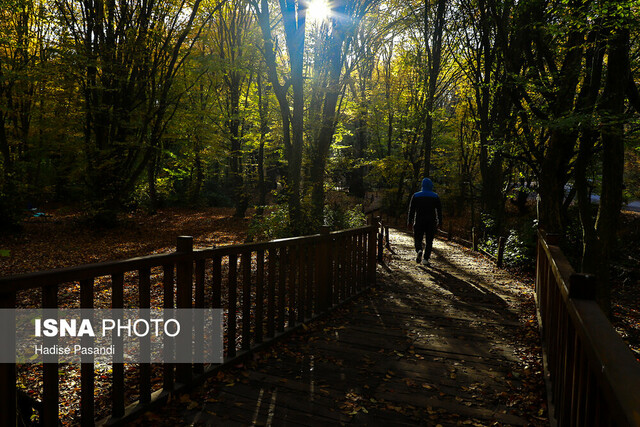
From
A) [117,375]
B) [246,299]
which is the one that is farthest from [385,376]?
[117,375]

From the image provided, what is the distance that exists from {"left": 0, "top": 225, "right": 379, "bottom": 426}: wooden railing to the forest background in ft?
11.4

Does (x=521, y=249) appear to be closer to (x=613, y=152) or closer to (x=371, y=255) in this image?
(x=613, y=152)

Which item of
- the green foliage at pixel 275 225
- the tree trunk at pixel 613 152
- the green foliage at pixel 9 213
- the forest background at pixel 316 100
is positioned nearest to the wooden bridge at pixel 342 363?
the tree trunk at pixel 613 152

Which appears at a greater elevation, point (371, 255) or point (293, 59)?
point (293, 59)

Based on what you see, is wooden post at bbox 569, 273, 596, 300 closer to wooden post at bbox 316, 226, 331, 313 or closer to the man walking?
wooden post at bbox 316, 226, 331, 313

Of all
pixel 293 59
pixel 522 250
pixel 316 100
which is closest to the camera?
pixel 293 59

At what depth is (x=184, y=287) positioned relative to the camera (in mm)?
3191

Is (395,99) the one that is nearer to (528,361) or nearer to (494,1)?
(494,1)

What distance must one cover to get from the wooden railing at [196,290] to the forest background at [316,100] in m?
→ 3.47

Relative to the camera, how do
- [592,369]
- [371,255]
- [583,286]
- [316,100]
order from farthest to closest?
[316,100]
[371,255]
[583,286]
[592,369]

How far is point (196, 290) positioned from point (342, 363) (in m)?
1.69

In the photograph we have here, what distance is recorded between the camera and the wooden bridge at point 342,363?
1985 mm

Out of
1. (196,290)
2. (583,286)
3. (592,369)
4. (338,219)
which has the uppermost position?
(583,286)

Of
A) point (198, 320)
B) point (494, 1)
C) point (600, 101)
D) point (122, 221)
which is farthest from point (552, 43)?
point (122, 221)
